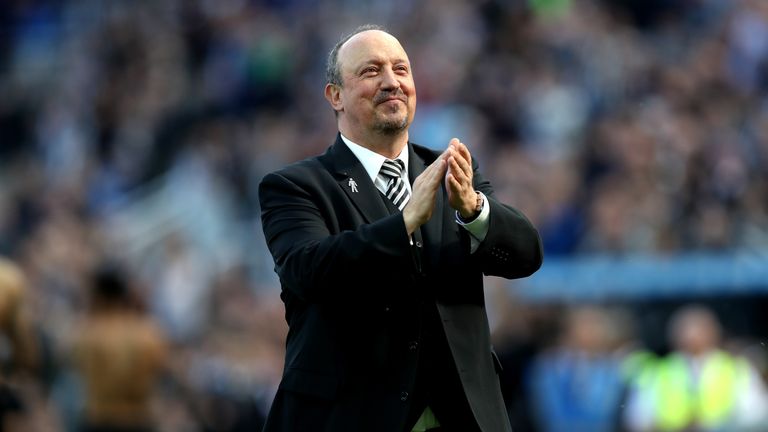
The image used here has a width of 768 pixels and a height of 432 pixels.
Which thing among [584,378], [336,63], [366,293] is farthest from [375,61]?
[584,378]

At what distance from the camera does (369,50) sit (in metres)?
5.18

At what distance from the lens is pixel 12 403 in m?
7.92

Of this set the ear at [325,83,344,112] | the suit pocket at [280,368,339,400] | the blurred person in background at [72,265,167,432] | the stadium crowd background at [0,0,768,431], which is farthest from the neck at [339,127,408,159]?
the blurred person in background at [72,265,167,432]

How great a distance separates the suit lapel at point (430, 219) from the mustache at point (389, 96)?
274 millimetres

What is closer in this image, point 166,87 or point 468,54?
point 468,54

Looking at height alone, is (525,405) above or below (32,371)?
below

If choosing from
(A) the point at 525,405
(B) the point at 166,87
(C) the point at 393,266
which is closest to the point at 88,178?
(B) the point at 166,87

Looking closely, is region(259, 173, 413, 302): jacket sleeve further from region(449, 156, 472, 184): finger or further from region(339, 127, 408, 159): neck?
region(339, 127, 408, 159): neck

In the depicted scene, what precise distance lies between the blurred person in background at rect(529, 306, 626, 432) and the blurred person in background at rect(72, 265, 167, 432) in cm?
281

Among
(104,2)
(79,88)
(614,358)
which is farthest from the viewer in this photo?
(104,2)

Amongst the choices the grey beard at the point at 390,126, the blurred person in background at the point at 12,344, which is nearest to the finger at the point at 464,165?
the grey beard at the point at 390,126

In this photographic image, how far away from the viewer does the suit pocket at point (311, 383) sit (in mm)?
4910

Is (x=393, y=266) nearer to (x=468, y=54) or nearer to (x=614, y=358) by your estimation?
(x=614, y=358)

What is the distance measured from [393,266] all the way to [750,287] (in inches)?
256
